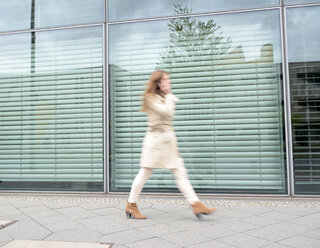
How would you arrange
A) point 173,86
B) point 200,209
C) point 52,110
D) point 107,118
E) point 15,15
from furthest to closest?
Answer: 1. point 15,15
2. point 52,110
3. point 107,118
4. point 173,86
5. point 200,209

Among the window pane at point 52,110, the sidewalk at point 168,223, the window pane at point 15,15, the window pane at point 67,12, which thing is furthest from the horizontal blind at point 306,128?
the window pane at point 15,15

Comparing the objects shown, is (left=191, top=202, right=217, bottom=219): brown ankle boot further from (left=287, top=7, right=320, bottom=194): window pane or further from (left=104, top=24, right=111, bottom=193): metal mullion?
(left=104, top=24, right=111, bottom=193): metal mullion

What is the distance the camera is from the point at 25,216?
4215mm

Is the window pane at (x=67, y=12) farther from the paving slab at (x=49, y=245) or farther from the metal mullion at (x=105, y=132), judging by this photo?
the paving slab at (x=49, y=245)

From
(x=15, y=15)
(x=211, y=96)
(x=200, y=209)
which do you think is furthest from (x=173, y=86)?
(x=15, y=15)

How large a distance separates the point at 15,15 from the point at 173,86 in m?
3.66

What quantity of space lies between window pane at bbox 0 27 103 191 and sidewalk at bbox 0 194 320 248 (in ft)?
3.42

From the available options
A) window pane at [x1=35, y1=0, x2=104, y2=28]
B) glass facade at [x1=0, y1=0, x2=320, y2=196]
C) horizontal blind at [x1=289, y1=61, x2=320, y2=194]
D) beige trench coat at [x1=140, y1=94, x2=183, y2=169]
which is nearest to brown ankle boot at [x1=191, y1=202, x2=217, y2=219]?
beige trench coat at [x1=140, y1=94, x2=183, y2=169]

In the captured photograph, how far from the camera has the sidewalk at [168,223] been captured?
3111 millimetres

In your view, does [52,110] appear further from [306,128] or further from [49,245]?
[306,128]

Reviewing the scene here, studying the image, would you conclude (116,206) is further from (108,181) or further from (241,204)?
(241,204)

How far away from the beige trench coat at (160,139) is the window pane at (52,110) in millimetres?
2385

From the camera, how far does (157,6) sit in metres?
6.05

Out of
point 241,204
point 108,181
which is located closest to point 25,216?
point 108,181
